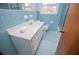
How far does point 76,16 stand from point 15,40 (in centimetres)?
68

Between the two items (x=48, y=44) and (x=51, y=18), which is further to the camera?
(x=48, y=44)

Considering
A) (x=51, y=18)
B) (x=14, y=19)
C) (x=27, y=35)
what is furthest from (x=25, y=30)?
(x=51, y=18)

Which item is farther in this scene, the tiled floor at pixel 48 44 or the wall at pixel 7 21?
the tiled floor at pixel 48 44

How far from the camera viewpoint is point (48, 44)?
1076 mm

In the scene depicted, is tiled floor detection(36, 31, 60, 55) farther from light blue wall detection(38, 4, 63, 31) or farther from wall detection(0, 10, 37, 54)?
wall detection(0, 10, 37, 54)

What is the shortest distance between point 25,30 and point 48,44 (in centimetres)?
34

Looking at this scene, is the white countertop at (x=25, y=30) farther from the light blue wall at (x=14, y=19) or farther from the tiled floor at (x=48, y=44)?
the tiled floor at (x=48, y=44)

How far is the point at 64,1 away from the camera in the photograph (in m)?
0.70

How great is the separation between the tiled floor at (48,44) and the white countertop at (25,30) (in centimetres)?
15

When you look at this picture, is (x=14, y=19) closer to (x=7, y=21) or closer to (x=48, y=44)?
(x=7, y=21)

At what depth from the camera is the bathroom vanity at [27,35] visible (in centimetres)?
93

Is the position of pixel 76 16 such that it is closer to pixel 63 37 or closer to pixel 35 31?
pixel 63 37

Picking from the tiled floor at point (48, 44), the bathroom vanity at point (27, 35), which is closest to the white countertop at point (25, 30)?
the bathroom vanity at point (27, 35)

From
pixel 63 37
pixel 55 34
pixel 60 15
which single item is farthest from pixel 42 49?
pixel 60 15
